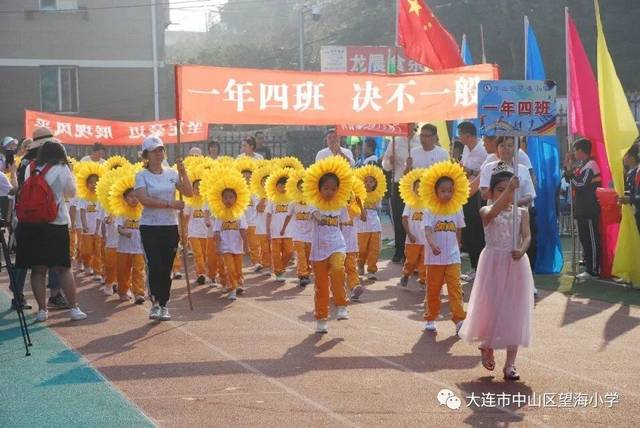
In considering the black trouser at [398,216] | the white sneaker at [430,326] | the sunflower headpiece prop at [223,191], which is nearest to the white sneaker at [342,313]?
the white sneaker at [430,326]

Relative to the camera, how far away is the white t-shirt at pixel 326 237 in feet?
36.1

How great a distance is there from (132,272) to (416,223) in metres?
3.51

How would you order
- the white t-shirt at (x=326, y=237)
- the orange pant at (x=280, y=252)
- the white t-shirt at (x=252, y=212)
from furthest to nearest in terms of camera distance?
1. the white t-shirt at (x=252, y=212)
2. the orange pant at (x=280, y=252)
3. the white t-shirt at (x=326, y=237)

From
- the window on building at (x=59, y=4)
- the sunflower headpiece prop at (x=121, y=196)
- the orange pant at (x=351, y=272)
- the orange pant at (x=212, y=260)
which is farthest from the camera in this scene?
the window on building at (x=59, y=4)

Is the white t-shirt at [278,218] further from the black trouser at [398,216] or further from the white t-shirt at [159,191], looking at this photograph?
the white t-shirt at [159,191]

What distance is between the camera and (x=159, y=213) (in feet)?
37.7

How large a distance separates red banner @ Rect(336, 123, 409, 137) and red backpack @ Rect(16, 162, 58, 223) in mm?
5898

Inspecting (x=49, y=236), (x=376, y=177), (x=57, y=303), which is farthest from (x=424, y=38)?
(x=49, y=236)

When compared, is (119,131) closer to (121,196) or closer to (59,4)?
(121,196)

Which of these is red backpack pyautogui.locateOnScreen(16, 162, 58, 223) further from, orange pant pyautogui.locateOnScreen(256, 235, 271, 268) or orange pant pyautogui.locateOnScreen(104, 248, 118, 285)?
orange pant pyautogui.locateOnScreen(256, 235, 271, 268)

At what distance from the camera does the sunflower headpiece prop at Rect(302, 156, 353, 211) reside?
1100 cm

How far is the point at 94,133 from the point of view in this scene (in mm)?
23688

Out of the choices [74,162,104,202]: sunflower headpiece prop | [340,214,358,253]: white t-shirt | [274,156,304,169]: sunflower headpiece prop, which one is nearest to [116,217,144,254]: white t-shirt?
[74,162,104,202]: sunflower headpiece prop

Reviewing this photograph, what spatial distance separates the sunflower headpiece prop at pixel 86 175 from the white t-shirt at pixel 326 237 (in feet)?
15.7
